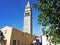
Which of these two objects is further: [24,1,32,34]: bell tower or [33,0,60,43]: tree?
[24,1,32,34]: bell tower

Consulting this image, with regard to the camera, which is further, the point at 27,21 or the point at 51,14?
the point at 27,21

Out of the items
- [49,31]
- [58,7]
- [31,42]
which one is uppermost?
[58,7]

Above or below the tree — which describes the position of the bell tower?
above

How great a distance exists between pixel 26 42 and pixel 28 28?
3092cm

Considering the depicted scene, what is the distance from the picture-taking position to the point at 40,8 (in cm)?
1173

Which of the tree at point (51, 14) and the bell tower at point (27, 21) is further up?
the bell tower at point (27, 21)

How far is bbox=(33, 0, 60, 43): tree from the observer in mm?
11164

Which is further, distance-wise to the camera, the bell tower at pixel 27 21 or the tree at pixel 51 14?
the bell tower at pixel 27 21

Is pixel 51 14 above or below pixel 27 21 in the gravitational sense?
below

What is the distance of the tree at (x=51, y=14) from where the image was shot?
11.2 metres

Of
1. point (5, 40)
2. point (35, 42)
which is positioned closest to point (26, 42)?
point (35, 42)

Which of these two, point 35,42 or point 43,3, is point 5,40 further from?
point 43,3

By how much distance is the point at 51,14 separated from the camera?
11.5m

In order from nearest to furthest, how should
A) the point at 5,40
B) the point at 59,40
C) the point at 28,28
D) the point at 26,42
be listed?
1. the point at 59,40
2. the point at 5,40
3. the point at 26,42
4. the point at 28,28
